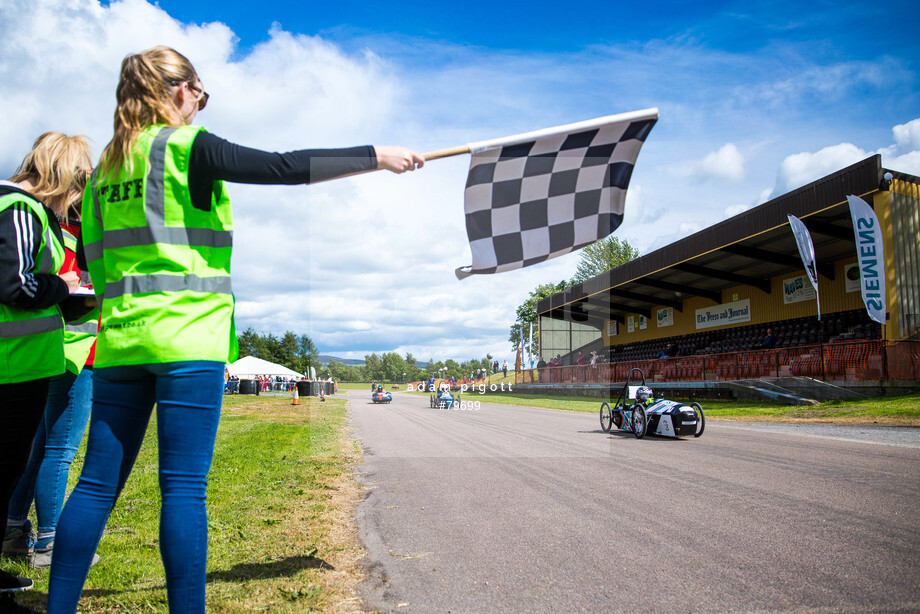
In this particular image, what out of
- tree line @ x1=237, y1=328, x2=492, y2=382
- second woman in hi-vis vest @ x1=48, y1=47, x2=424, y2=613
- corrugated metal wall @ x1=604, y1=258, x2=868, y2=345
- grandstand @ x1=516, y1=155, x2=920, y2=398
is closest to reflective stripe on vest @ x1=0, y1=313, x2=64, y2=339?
second woman in hi-vis vest @ x1=48, y1=47, x2=424, y2=613

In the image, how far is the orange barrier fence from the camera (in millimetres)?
13000

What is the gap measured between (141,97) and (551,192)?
224 centimetres

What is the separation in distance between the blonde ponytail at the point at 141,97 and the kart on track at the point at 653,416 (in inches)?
308

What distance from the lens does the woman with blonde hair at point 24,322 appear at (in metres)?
1.94

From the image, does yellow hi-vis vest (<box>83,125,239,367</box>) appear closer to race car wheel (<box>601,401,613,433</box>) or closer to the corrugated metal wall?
race car wheel (<box>601,401,613,433</box>)

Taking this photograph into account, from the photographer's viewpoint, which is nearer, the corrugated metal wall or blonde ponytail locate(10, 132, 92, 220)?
blonde ponytail locate(10, 132, 92, 220)

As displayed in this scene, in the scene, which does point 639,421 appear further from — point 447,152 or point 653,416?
point 447,152

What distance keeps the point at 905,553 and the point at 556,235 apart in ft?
7.77

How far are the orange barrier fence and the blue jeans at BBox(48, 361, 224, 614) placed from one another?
15652 mm

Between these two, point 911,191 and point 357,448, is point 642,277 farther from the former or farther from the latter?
point 357,448

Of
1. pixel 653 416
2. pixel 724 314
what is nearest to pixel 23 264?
pixel 653 416

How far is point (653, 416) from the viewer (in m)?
8.49

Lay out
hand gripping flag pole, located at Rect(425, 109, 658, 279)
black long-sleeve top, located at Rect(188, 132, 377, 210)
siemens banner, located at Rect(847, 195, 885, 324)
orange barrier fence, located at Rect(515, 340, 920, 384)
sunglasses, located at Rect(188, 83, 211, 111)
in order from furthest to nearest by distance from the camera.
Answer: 1. siemens banner, located at Rect(847, 195, 885, 324)
2. orange barrier fence, located at Rect(515, 340, 920, 384)
3. hand gripping flag pole, located at Rect(425, 109, 658, 279)
4. sunglasses, located at Rect(188, 83, 211, 111)
5. black long-sleeve top, located at Rect(188, 132, 377, 210)

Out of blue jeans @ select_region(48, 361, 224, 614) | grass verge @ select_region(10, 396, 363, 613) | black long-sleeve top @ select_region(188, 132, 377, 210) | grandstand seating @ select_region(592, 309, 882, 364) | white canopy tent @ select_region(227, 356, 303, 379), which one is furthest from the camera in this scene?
white canopy tent @ select_region(227, 356, 303, 379)
